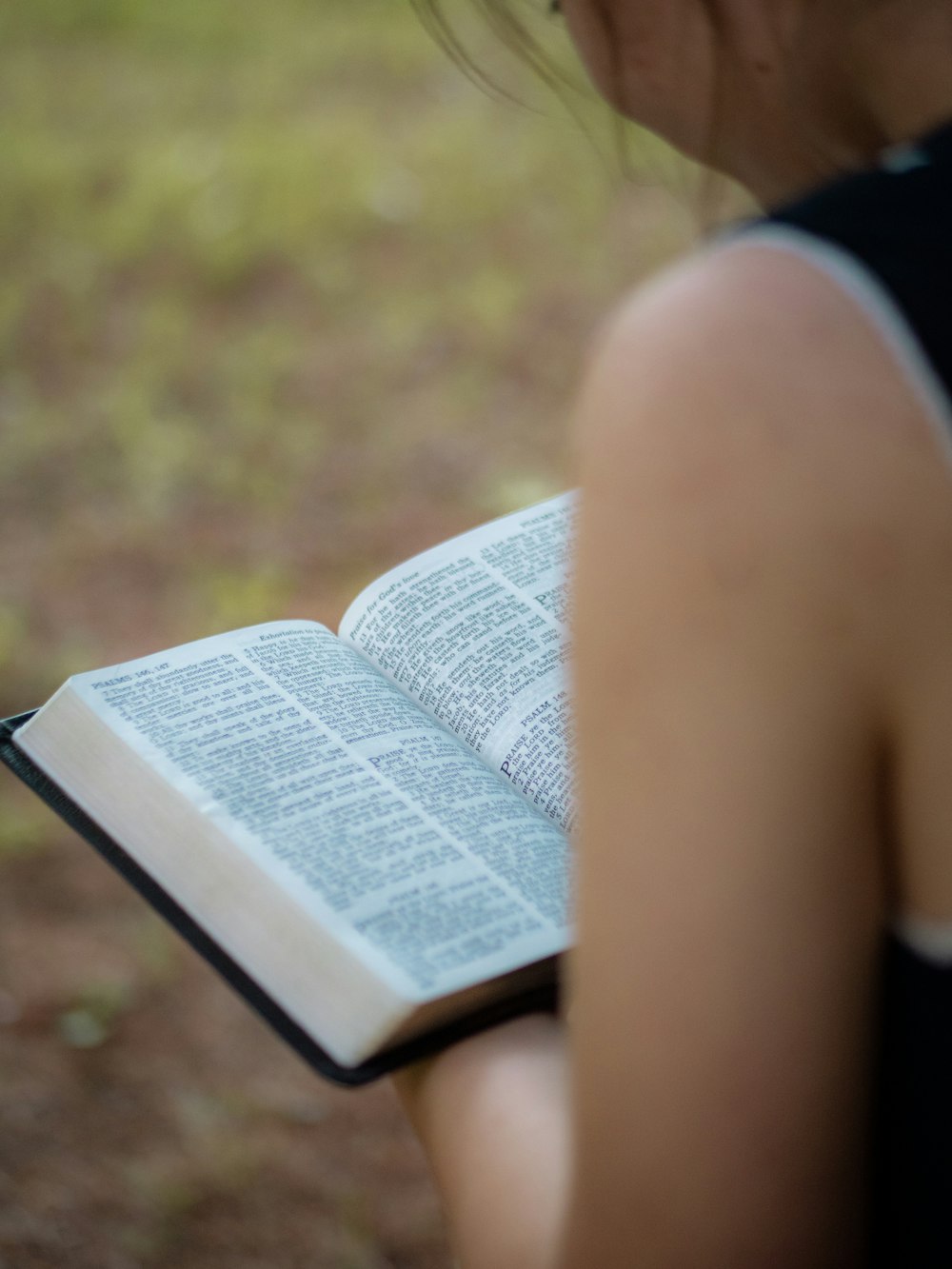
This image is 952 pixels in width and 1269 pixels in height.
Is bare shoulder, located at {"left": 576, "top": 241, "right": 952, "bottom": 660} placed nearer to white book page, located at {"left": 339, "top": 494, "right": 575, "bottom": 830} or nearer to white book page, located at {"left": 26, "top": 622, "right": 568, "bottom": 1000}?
white book page, located at {"left": 26, "top": 622, "right": 568, "bottom": 1000}

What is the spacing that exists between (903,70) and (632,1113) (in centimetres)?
46

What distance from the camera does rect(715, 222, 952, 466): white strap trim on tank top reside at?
0.44 meters

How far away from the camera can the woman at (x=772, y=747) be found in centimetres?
45

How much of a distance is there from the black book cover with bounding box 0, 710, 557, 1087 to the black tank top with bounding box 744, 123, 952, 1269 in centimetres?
20

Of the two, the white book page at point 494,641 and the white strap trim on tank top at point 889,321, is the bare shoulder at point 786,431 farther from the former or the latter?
the white book page at point 494,641

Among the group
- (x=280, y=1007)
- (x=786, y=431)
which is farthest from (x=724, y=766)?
(x=280, y=1007)

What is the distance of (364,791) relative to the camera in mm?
783

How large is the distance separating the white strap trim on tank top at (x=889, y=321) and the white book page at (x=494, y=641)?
432 mm

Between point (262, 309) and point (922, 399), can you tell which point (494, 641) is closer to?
point (922, 399)

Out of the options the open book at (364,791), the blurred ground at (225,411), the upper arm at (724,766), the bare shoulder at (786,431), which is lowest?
the blurred ground at (225,411)

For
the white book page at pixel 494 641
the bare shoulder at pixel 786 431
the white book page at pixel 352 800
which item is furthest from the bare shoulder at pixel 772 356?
the white book page at pixel 494 641

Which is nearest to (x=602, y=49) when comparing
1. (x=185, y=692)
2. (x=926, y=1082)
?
(x=185, y=692)

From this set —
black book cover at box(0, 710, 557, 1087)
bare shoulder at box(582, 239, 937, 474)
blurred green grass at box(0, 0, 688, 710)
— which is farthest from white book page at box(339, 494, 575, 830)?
blurred green grass at box(0, 0, 688, 710)

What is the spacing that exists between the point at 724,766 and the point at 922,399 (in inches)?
5.2
